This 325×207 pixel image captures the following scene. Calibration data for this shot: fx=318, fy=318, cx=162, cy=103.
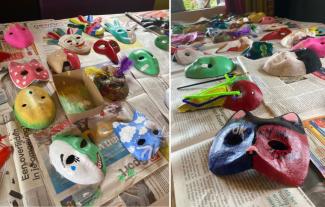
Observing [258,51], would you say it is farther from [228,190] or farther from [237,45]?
[228,190]

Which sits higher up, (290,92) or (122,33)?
(122,33)

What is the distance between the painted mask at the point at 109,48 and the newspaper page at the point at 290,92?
40 centimetres

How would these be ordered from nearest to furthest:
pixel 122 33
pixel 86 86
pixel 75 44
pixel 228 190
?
pixel 228 190
pixel 86 86
pixel 75 44
pixel 122 33

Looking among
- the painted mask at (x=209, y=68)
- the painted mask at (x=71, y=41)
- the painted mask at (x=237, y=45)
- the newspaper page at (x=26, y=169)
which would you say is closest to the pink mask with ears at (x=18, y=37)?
the painted mask at (x=71, y=41)

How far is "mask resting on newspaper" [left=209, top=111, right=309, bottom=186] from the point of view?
0.54 meters

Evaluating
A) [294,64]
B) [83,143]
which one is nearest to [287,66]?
[294,64]

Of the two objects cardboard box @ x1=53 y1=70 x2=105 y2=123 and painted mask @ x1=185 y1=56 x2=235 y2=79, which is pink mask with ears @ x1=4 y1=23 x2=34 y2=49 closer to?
cardboard box @ x1=53 y1=70 x2=105 y2=123

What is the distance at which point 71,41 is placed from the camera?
1.04 metres

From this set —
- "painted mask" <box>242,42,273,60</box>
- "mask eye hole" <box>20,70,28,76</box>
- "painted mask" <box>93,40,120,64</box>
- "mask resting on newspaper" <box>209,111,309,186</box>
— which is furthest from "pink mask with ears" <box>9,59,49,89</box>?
"painted mask" <box>242,42,273,60</box>

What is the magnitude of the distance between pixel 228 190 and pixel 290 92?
40 cm

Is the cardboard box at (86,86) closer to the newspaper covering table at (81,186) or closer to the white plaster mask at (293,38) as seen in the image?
the newspaper covering table at (81,186)

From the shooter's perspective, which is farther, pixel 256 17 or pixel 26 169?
pixel 256 17

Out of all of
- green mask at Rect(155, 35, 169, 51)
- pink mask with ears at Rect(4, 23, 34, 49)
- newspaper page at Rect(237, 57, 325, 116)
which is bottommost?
newspaper page at Rect(237, 57, 325, 116)

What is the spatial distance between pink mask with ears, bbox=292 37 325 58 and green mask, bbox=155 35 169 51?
43 cm
